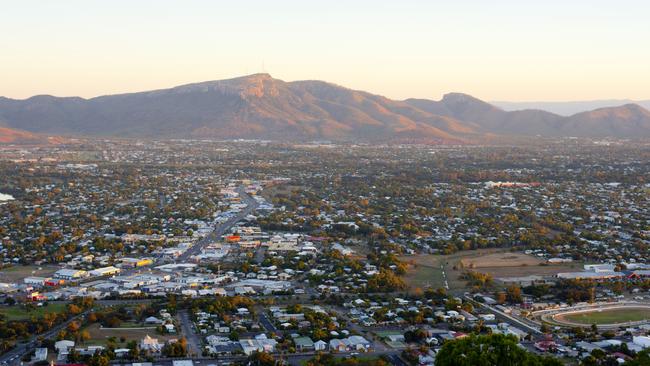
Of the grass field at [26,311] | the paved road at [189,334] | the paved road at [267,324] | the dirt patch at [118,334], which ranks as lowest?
the paved road at [267,324]

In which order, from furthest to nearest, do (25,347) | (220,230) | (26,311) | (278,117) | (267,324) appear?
(278,117) → (220,230) → (26,311) → (267,324) → (25,347)

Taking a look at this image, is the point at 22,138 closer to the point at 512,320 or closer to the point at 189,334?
the point at 189,334

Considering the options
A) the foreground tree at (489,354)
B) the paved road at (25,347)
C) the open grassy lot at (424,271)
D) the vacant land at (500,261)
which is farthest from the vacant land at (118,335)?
→ the vacant land at (500,261)

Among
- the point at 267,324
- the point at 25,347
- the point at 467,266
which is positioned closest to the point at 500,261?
the point at 467,266

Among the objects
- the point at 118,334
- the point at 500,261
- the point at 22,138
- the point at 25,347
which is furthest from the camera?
the point at 22,138

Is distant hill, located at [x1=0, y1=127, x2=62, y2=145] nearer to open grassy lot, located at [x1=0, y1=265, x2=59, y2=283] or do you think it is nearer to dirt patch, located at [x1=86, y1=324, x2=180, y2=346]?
open grassy lot, located at [x1=0, y1=265, x2=59, y2=283]

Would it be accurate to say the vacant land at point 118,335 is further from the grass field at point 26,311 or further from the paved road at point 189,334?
the grass field at point 26,311
